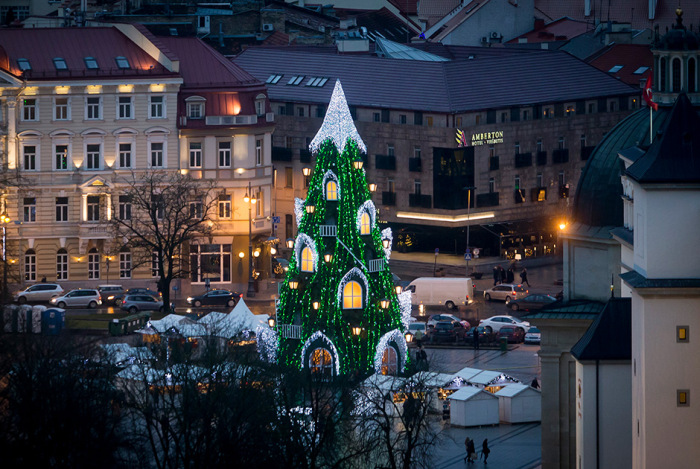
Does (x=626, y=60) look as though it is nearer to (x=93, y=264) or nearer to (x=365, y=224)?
(x=93, y=264)

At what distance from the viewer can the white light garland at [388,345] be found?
388ft

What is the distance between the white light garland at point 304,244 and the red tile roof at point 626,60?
70.6 metres

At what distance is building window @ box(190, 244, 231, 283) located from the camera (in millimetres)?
154375

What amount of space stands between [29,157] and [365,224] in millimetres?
39995

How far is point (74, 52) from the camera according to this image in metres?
154

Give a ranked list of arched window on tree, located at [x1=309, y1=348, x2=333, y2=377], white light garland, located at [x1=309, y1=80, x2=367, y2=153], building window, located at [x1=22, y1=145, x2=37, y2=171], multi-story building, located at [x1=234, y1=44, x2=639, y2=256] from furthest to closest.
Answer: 1. multi-story building, located at [x1=234, y1=44, x2=639, y2=256]
2. building window, located at [x1=22, y1=145, x2=37, y2=171]
3. white light garland, located at [x1=309, y1=80, x2=367, y2=153]
4. arched window on tree, located at [x1=309, y1=348, x2=333, y2=377]

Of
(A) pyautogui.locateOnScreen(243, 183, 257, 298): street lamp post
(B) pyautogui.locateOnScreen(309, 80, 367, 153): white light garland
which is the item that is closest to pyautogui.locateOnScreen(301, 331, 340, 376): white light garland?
(B) pyautogui.locateOnScreen(309, 80, 367, 153): white light garland

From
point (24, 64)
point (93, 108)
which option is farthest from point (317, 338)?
point (24, 64)

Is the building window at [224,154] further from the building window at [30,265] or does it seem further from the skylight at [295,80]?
the skylight at [295,80]

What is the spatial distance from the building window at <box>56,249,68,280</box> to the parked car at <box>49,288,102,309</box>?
6129mm

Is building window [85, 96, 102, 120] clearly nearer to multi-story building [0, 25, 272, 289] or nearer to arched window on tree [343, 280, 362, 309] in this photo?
multi-story building [0, 25, 272, 289]

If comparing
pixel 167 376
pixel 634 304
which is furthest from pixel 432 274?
pixel 634 304

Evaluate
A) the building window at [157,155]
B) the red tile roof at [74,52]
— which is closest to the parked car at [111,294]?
the building window at [157,155]

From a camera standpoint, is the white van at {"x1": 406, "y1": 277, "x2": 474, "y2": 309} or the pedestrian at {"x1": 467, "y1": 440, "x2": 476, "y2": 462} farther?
the white van at {"x1": 406, "y1": 277, "x2": 474, "y2": 309}
